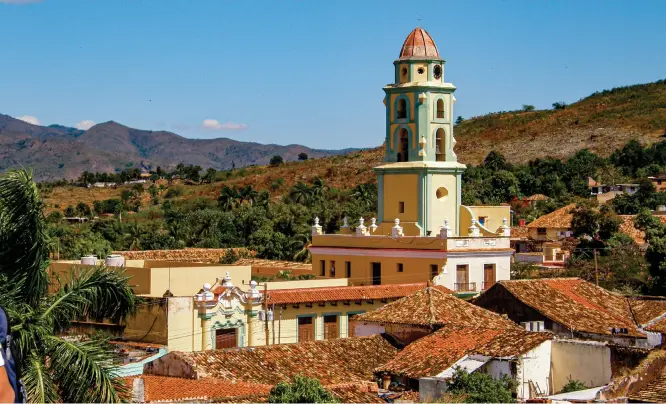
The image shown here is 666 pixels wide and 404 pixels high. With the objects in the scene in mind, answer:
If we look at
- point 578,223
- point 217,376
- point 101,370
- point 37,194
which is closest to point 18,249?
point 37,194

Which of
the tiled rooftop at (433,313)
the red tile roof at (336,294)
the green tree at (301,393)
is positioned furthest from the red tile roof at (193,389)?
the red tile roof at (336,294)

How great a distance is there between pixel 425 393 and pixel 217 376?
163 inches

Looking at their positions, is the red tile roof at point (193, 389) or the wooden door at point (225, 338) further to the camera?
the wooden door at point (225, 338)

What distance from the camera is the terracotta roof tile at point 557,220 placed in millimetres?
67756

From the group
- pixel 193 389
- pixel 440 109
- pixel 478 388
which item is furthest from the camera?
pixel 440 109

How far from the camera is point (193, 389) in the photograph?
842 inches

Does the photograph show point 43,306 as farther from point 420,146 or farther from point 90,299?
point 420,146

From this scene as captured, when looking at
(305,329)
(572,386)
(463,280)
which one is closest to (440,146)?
(463,280)

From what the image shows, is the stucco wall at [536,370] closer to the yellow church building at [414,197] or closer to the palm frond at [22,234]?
the palm frond at [22,234]

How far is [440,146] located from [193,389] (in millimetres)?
23935

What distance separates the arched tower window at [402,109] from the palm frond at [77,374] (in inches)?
1209

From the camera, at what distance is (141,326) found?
3031 centimetres

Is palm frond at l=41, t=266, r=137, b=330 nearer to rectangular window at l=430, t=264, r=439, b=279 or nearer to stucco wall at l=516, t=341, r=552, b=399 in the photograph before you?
stucco wall at l=516, t=341, r=552, b=399

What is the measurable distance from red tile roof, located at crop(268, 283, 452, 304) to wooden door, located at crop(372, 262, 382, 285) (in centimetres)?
440
